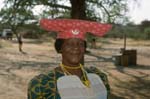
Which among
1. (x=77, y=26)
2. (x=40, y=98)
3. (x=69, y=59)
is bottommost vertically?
(x=40, y=98)

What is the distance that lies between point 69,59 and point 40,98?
0.34 meters

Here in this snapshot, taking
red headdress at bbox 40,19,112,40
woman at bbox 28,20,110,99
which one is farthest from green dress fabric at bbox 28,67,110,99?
red headdress at bbox 40,19,112,40

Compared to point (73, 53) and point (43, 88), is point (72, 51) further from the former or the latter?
point (43, 88)

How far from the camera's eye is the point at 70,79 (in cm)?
268

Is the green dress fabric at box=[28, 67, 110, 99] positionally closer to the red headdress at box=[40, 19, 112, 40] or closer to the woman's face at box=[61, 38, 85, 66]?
the woman's face at box=[61, 38, 85, 66]

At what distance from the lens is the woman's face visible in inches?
109

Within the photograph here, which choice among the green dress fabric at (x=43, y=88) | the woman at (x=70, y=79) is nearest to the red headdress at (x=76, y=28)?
the woman at (x=70, y=79)

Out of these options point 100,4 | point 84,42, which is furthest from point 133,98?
point 84,42

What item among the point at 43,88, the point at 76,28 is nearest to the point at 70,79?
the point at 43,88

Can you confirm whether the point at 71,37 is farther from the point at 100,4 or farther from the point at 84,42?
the point at 100,4

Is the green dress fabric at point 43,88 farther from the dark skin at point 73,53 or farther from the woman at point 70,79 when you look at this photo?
the dark skin at point 73,53

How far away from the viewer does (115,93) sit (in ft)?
40.6

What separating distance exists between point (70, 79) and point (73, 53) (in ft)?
0.63

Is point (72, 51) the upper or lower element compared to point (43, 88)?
upper
